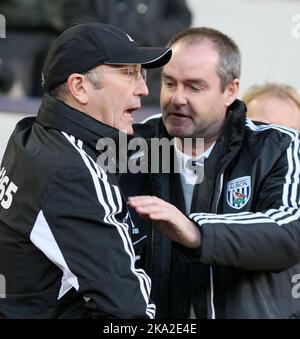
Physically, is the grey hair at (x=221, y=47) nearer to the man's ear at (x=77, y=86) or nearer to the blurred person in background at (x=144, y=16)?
the man's ear at (x=77, y=86)

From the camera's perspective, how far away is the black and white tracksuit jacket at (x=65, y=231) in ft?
8.84

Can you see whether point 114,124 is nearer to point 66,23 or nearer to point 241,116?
point 241,116

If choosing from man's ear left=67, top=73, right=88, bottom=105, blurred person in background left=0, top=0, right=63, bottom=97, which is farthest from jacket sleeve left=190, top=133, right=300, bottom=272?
blurred person in background left=0, top=0, right=63, bottom=97

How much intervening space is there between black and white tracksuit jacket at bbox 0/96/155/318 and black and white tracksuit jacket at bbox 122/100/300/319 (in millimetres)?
345

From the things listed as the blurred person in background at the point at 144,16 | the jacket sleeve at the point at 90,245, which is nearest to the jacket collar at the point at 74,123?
the jacket sleeve at the point at 90,245

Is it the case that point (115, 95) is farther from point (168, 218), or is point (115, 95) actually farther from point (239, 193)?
point (239, 193)

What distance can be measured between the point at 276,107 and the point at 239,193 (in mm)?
1084

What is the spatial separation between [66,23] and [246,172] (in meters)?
3.05

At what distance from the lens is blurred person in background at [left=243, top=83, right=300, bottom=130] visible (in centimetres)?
420

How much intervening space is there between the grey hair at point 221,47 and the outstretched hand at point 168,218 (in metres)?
0.91

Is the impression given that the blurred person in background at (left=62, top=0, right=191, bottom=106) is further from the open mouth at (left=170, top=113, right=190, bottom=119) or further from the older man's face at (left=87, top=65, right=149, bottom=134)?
the older man's face at (left=87, top=65, right=149, bottom=134)

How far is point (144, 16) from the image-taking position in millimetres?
5840

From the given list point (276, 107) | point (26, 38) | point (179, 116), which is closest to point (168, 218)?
point (179, 116)

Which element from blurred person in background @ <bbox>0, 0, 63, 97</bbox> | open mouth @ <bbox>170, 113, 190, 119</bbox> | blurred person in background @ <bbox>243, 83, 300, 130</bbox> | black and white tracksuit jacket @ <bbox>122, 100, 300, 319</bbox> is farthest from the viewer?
blurred person in background @ <bbox>0, 0, 63, 97</bbox>
